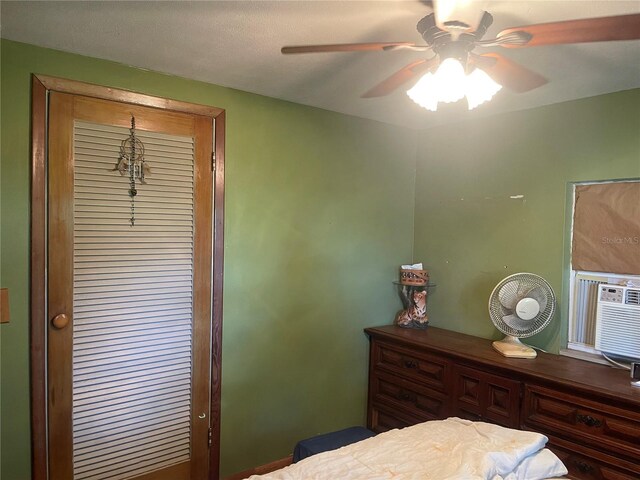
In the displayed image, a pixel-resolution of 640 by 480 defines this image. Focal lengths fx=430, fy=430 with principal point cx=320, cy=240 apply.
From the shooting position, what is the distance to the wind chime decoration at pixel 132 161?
2.06 metres

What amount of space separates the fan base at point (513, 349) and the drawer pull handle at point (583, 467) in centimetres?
53

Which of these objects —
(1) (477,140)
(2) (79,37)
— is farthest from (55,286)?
(1) (477,140)

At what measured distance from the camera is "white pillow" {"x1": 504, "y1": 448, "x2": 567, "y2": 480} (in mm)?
1352

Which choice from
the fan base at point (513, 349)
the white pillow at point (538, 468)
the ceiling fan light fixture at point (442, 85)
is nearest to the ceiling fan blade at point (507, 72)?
the ceiling fan light fixture at point (442, 85)

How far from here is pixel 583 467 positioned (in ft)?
6.35

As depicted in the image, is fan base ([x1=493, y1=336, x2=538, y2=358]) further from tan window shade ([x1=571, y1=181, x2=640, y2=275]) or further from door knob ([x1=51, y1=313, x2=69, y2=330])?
door knob ([x1=51, y1=313, x2=69, y2=330])

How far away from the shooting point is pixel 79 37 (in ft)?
5.82

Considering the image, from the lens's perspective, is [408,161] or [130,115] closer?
[130,115]

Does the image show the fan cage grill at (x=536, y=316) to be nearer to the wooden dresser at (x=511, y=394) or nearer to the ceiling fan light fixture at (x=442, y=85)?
the wooden dresser at (x=511, y=394)

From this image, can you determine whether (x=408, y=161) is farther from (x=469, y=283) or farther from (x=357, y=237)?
(x=469, y=283)

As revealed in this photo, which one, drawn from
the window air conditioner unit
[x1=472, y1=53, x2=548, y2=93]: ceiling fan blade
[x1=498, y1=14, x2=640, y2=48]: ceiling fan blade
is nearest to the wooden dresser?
the window air conditioner unit

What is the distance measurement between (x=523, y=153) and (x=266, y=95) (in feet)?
5.18

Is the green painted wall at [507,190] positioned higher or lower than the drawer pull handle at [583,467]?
higher

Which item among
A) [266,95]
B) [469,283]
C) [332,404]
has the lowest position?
[332,404]
